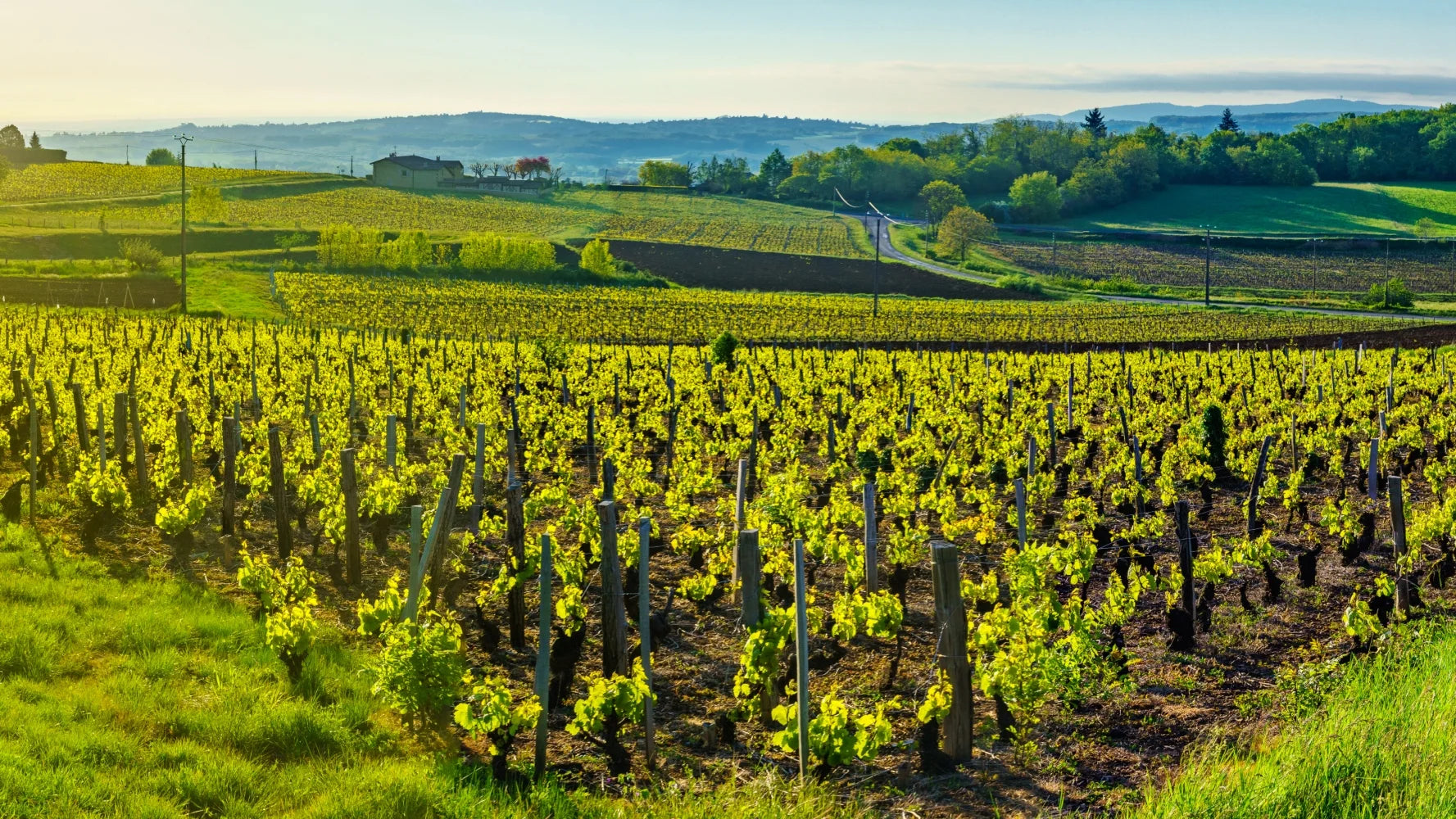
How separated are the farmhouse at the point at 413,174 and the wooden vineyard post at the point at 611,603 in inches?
5373

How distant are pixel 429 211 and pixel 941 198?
5399 cm

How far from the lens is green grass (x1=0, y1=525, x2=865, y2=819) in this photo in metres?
6.67

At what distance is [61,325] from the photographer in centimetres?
2950

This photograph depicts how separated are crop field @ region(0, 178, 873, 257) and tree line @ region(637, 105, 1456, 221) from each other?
45.3ft

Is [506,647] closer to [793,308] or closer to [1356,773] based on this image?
[1356,773]

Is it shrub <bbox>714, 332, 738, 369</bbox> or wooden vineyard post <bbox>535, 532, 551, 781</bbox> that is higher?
shrub <bbox>714, 332, 738, 369</bbox>

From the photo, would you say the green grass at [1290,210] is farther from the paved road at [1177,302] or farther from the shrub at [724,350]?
the shrub at [724,350]

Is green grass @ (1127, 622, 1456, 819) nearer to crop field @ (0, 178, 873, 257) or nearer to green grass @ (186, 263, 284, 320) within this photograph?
green grass @ (186, 263, 284, 320)

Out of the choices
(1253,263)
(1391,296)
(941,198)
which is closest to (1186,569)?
(1391,296)

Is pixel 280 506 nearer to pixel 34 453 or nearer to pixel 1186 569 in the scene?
pixel 34 453

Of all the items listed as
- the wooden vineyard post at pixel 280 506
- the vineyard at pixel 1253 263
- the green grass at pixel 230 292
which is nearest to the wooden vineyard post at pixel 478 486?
the wooden vineyard post at pixel 280 506

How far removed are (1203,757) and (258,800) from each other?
5.55m

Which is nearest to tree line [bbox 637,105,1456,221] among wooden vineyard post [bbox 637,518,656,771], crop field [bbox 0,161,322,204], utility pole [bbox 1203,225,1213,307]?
utility pole [bbox 1203,225,1213,307]

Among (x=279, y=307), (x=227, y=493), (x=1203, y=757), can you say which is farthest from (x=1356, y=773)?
(x=279, y=307)
